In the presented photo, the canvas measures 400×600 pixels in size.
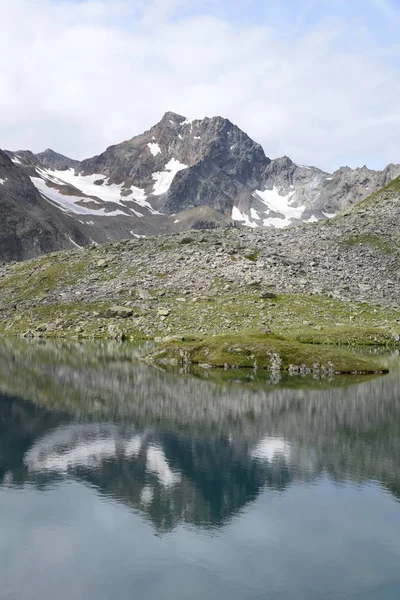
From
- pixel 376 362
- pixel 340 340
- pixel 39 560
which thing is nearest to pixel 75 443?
pixel 39 560

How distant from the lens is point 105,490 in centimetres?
2647

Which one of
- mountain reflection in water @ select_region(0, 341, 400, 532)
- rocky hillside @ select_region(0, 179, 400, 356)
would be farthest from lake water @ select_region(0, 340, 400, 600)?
rocky hillside @ select_region(0, 179, 400, 356)

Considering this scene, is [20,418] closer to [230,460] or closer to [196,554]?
[230,460]

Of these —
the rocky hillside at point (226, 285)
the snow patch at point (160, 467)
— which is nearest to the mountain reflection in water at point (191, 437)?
the snow patch at point (160, 467)

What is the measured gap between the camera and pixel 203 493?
26.2m

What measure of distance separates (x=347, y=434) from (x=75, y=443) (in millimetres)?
16689

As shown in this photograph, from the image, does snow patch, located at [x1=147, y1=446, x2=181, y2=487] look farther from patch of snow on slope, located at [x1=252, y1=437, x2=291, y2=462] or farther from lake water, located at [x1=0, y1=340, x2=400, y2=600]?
patch of snow on slope, located at [x1=252, y1=437, x2=291, y2=462]

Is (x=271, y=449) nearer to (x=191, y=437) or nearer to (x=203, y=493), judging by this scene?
(x=191, y=437)

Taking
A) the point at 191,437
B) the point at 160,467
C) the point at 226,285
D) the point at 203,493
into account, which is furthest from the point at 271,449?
the point at 226,285

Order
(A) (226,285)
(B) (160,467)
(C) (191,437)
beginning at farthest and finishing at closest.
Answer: (A) (226,285) → (C) (191,437) → (B) (160,467)

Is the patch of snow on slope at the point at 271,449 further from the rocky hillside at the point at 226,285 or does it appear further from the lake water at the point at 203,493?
the rocky hillside at the point at 226,285

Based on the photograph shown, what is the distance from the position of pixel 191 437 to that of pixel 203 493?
9.64m

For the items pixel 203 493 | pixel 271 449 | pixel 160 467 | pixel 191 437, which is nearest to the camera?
pixel 203 493

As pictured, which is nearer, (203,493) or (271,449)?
(203,493)
